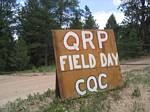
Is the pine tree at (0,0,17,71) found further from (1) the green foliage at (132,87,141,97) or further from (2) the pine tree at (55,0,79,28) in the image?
(1) the green foliage at (132,87,141,97)

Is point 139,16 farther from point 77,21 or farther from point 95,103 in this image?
point 95,103

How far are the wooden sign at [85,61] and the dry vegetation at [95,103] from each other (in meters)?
0.20

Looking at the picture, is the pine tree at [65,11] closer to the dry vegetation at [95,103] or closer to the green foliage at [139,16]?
the green foliage at [139,16]

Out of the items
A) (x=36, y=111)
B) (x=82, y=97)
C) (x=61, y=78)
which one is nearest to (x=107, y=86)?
(x=82, y=97)

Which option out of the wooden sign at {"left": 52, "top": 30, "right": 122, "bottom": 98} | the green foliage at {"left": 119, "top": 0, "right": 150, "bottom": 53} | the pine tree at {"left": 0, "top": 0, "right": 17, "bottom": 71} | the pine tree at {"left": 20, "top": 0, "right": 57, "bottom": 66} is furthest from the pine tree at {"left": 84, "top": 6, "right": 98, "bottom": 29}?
the wooden sign at {"left": 52, "top": 30, "right": 122, "bottom": 98}

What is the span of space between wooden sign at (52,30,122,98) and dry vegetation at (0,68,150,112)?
20cm

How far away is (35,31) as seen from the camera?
50.3m

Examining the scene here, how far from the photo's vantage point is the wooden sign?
320 inches

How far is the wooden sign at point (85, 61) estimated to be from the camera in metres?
8.12

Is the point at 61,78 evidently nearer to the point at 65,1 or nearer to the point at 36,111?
the point at 36,111

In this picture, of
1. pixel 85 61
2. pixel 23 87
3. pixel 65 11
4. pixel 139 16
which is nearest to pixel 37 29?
pixel 65 11

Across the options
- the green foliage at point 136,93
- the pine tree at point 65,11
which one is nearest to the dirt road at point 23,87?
the green foliage at point 136,93

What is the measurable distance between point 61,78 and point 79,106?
0.66 meters

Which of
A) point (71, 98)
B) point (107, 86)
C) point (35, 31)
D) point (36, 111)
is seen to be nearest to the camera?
point (36, 111)
